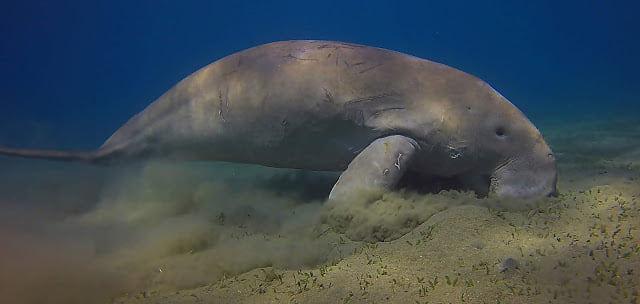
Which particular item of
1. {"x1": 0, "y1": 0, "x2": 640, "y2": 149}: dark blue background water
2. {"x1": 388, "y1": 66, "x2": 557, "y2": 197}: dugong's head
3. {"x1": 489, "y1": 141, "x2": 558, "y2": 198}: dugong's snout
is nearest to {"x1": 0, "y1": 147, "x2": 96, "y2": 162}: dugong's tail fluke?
{"x1": 388, "y1": 66, "x2": 557, "y2": 197}: dugong's head

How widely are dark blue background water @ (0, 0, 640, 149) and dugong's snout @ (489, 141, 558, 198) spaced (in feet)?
249

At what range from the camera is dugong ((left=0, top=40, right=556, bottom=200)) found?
4168 millimetres

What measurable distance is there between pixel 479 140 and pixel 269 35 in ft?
420

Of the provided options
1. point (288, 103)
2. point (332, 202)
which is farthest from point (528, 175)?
point (288, 103)

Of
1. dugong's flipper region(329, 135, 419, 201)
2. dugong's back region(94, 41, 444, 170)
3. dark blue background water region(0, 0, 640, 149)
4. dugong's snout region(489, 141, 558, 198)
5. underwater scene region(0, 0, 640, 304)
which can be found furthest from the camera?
dark blue background water region(0, 0, 640, 149)

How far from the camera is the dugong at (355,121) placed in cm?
417

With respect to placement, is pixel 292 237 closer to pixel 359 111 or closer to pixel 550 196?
pixel 359 111

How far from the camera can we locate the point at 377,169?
12.7 feet

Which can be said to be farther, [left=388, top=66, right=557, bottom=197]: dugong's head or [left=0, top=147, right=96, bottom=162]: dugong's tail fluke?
[left=0, top=147, right=96, bottom=162]: dugong's tail fluke

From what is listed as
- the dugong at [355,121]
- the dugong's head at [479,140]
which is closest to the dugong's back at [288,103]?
the dugong at [355,121]

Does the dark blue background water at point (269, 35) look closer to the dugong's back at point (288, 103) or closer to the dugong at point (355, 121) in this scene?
the dugong's back at point (288, 103)

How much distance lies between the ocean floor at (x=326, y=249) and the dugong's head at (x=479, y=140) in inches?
14.7

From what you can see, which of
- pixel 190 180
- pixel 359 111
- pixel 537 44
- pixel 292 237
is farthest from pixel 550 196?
pixel 537 44

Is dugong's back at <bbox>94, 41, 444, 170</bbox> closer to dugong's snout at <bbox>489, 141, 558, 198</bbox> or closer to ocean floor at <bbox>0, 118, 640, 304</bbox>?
ocean floor at <bbox>0, 118, 640, 304</bbox>
